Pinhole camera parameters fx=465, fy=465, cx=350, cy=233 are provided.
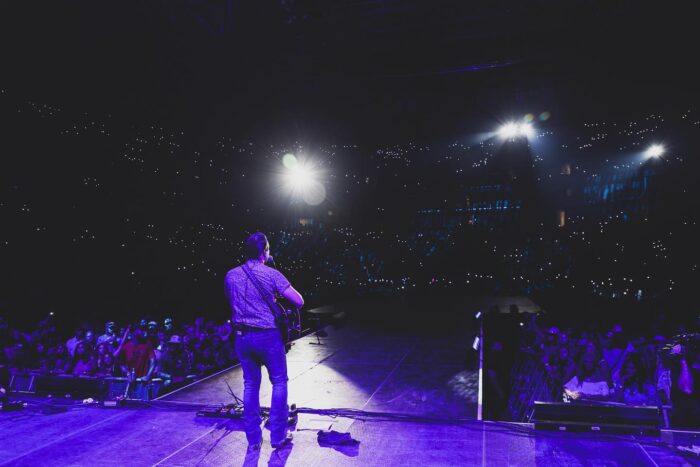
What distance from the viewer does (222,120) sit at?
9727 mm

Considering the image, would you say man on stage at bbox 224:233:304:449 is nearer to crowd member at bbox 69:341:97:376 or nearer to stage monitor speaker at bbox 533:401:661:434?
stage monitor speaker at bbox 533:401:661:434

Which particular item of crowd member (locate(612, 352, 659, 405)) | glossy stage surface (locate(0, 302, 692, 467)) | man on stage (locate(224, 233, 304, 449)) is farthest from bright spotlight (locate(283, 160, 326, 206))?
man on stage (locate(224, 233, 304, 449))

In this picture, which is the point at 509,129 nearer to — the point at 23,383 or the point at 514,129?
the point at 514,129

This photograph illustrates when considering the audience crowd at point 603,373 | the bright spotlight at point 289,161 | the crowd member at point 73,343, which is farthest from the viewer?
the bright spotlight at point 289,161

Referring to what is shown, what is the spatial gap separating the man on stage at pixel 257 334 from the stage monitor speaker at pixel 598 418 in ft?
5.72

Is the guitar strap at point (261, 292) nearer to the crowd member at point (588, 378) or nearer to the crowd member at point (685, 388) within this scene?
the crowd member at point (588, 378)

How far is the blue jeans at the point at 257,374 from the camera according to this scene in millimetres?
2830

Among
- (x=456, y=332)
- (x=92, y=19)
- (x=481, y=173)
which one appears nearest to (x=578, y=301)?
(x=481, y=173)

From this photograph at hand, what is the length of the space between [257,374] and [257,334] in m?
0.29

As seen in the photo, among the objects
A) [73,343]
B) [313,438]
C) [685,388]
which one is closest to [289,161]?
[73,343]

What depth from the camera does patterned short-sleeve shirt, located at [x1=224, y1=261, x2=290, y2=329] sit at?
2812 millimetres

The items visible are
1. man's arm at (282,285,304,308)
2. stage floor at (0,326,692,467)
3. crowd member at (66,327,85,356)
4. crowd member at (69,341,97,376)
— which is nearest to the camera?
stage floor at (0,326,692,467)

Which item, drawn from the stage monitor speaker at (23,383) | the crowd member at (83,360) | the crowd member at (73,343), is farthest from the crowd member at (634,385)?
the crowd member at (73,343)

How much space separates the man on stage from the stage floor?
0.16 metres
